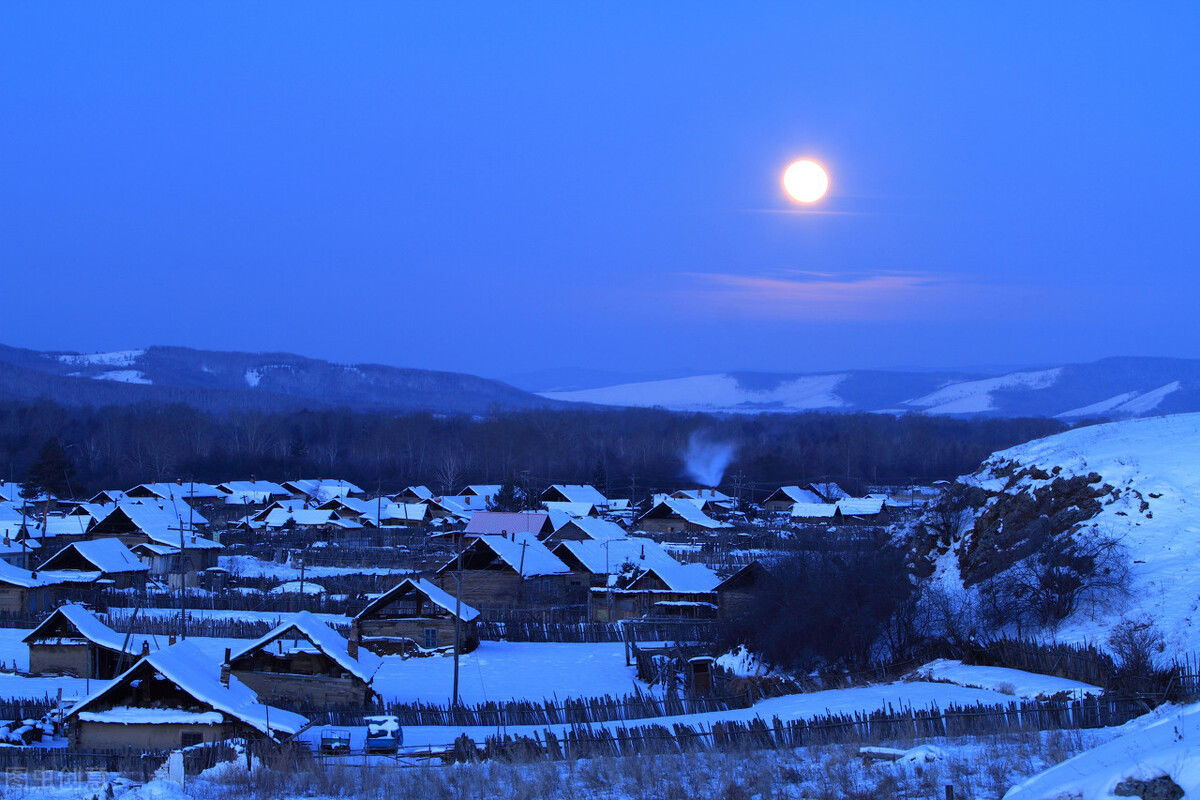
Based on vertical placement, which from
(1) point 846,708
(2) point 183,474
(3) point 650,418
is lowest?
(1) point 846,708

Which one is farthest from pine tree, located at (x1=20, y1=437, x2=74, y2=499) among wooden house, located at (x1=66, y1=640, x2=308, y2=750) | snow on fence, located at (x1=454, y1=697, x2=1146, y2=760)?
snow on fence, located at (x1=454, y1=697, x2=1146, y2=760)

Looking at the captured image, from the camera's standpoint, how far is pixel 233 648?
32.7 metres

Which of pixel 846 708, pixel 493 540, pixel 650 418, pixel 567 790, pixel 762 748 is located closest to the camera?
pixel 567 790

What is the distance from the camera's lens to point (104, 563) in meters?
46.2

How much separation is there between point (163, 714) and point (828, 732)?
36.1 ft

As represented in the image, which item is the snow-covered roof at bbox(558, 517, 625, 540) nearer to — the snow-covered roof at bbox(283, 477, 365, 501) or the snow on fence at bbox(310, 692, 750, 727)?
the snow on fence at bbox(310, 692, 750, 727)

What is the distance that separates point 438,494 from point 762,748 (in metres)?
92.1

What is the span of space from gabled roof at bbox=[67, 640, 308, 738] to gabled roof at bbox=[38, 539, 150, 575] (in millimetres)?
27053

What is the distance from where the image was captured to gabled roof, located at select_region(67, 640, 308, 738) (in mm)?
19969

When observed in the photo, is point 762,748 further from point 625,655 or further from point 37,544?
point 37,544

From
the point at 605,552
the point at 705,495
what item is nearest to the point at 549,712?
the point at 605,552

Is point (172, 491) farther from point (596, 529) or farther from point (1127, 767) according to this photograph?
point (1127, 767)

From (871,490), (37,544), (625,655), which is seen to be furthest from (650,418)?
(625,655)

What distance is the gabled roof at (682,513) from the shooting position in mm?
73938
